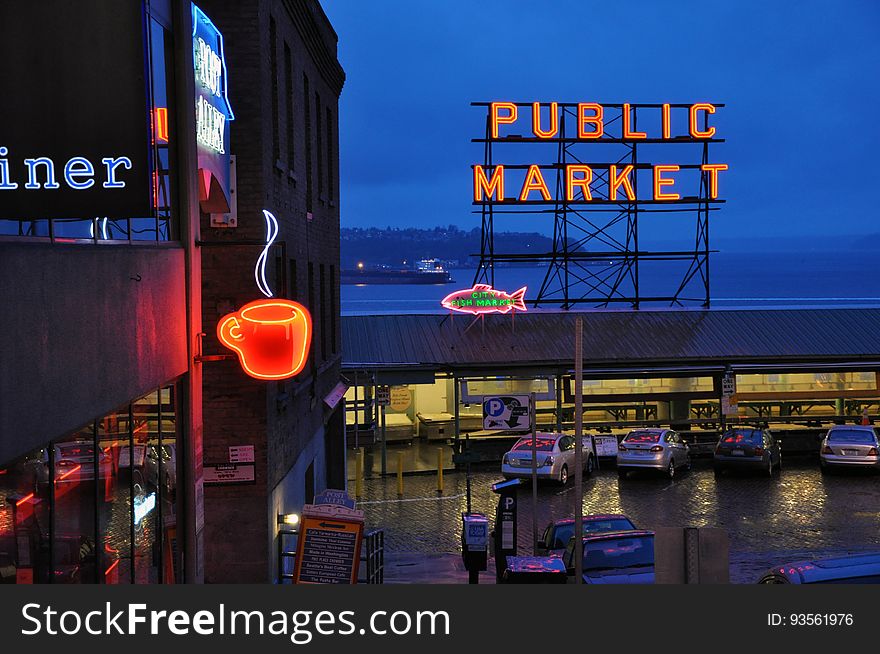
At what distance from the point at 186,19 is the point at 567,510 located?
16.8 m

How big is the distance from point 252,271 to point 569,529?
7020 mm

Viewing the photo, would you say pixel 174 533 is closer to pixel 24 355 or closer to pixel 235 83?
pixel 24 355

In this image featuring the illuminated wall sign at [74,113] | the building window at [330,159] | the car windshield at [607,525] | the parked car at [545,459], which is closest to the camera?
the illuminated wall sign at [74,113]

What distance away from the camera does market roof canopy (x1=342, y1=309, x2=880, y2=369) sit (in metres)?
34.1

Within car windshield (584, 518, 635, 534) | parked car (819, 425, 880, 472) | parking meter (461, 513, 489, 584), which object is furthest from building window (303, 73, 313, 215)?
parked car (819, 425, 880, 472)

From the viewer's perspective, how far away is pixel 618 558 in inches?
593

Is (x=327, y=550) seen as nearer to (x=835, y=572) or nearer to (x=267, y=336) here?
(x=267, y=336)

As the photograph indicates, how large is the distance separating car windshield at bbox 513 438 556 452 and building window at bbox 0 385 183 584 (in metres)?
17.8

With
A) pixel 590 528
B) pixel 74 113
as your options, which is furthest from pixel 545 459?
pixel 74 113

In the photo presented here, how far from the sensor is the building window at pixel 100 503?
24.1 feet

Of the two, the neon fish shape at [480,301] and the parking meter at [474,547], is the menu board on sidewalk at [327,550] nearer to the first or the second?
the parking meter at [474,547]

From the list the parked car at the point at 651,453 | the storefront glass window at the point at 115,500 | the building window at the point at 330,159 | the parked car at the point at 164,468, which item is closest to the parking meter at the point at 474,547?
the parked car at the point at 164,468

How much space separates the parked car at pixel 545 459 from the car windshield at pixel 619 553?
1315 centimetres

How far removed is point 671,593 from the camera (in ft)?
24.4
